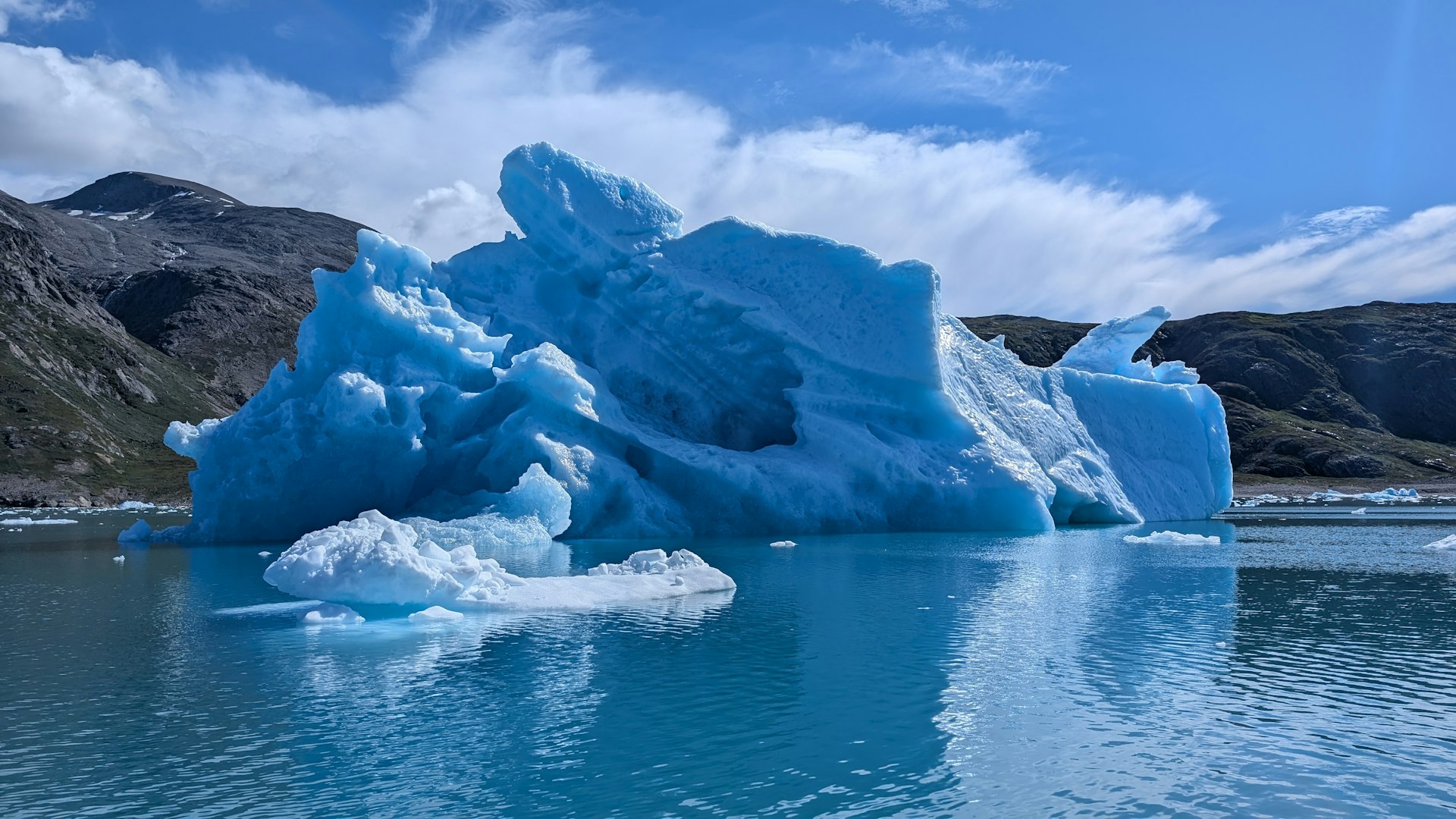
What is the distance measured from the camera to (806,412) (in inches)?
1096

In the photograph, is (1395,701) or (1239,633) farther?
(1239,633)

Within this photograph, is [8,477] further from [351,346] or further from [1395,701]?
[1395,701]

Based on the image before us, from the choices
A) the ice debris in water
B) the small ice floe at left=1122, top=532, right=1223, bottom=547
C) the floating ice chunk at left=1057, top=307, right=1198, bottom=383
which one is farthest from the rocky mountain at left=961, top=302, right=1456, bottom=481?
the small ice floe at left=1122, top=532, right=1223, bottom=547

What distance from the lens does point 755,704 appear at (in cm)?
879

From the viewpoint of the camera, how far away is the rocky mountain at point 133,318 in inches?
2338

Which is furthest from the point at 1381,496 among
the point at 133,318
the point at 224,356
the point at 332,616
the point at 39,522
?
the point at 133,318

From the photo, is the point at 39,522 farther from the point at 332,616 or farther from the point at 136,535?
the point at 332,616

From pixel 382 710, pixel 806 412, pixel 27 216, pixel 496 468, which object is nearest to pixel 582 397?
pixel 496 468

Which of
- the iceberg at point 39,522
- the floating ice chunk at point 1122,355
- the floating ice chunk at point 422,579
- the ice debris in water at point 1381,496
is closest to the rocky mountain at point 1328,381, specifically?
the ice debris in water at point 1381,496

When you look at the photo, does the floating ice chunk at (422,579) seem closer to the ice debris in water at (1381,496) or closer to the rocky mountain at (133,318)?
the rocky mountain at (133,318)

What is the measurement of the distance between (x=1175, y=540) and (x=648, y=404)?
14143 millimetres

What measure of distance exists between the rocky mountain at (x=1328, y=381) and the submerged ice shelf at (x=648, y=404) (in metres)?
51.8

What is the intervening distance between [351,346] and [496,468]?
4.50 metres

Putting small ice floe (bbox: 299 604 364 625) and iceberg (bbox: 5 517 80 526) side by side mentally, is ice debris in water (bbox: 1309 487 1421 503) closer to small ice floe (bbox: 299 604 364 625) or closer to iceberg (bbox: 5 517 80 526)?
small ice floe (bbox: 299 604 364 625)
